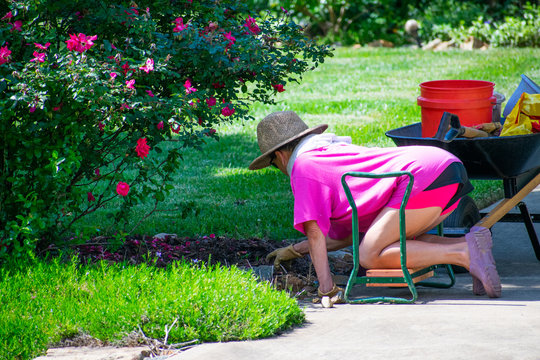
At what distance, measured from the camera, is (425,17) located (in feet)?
55.6

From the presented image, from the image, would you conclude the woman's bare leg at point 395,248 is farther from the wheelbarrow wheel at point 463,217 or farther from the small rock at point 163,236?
the small rock at point 163,236

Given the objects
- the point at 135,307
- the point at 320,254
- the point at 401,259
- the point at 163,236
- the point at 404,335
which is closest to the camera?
the point at 404,335

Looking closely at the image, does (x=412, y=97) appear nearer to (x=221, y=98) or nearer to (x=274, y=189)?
(x=274, y=189)

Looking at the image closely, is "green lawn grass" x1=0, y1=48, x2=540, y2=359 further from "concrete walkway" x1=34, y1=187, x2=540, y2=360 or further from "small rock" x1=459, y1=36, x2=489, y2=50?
"small rock" x1=459, y1=36, x2=489, y2=50

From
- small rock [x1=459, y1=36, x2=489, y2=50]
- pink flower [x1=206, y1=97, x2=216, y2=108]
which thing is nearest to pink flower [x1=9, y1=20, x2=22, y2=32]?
pink flower [x1=206, y1=97, x2=216, y2=108]

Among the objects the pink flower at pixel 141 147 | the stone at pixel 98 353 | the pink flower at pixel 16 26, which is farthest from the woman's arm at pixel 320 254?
the pink flower at pixel 16 26

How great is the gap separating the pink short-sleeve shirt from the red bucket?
87 cm

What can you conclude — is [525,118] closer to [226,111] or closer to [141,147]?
[226,111]

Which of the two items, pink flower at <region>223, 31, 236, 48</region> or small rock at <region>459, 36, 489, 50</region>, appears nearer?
pink flower at <region>223, 31, 236, 48</region>

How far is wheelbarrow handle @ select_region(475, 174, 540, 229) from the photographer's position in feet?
14.9

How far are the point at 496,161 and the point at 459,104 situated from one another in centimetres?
50

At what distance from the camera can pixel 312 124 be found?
921cm

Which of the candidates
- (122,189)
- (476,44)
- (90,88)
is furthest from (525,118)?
(476,44)

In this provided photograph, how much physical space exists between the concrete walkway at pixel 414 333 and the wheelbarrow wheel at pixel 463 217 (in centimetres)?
69
